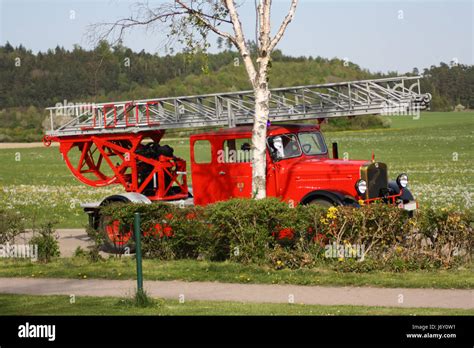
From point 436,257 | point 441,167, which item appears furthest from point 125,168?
point 441,167

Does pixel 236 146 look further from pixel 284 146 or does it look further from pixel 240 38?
pixel 240 38

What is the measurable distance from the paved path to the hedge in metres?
1.11

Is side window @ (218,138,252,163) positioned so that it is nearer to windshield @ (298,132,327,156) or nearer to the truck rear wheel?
windshield @ (298,132,327,156)

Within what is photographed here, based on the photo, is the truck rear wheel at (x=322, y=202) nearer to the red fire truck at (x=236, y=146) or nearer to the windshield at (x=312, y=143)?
the red fire truck at (x=236, y=146)

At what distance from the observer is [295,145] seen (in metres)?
17.1

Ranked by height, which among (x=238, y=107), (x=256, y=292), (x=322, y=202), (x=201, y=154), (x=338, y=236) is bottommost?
(x=256, y=292)

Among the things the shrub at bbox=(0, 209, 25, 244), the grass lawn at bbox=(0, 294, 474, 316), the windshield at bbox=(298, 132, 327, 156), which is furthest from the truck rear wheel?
the shrub at bbox=(0, 209, 25, 244)

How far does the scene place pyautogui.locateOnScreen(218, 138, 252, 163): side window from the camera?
56.1 ft

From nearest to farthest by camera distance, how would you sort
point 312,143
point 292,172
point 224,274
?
1. point 224,274
2. point 292,172
3. point 312,143

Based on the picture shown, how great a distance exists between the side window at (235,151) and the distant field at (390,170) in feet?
24.1

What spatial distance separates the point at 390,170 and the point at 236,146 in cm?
2372

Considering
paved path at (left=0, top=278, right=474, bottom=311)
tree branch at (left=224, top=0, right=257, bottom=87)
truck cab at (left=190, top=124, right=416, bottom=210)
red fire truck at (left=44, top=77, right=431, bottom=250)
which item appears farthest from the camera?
red fire truck at (left=44, top=77, right=431, bottom=250)

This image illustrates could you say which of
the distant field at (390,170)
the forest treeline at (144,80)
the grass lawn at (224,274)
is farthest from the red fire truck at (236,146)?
the forest treeline at (144,80)

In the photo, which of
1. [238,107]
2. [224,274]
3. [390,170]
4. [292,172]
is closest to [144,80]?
[390,170]
